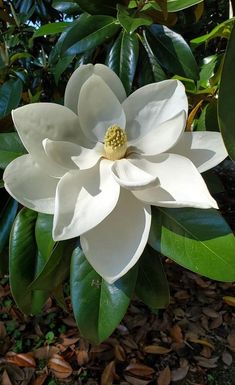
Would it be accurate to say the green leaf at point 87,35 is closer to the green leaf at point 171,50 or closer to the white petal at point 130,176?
the green leaf at point 171,50

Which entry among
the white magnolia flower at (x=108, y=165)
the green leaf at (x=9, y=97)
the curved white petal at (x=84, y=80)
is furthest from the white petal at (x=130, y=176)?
the green leaf at (x=9, y=97)

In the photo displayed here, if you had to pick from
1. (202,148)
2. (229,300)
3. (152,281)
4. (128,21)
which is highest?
(128,21)

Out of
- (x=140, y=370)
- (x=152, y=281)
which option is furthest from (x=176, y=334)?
(x=152, y=281)

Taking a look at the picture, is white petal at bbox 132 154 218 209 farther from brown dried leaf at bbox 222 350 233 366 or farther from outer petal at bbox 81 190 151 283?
brown dried leaf at bbox 222 350 233 366

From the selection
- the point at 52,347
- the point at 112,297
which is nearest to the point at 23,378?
the point at 52,347

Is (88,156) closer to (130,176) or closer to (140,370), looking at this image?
(130,176)
